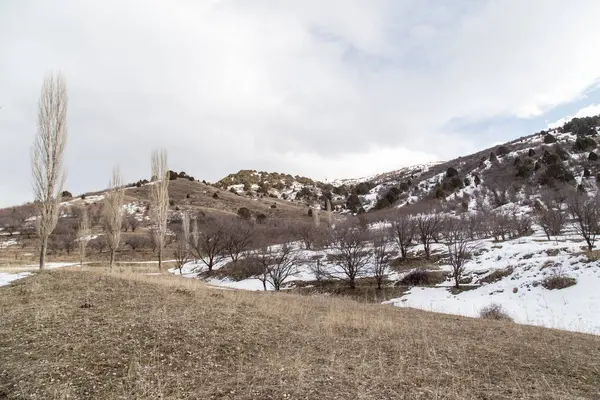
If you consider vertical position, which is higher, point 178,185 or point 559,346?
point 178,185

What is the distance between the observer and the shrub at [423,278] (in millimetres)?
29808

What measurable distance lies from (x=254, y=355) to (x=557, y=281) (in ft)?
78.0

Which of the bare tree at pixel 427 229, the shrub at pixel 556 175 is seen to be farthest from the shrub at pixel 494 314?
the shrub at pixel 556 175

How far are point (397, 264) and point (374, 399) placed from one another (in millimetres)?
33847

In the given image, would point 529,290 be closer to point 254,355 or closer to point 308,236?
point 254,355

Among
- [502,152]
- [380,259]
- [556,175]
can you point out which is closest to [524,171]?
[556,175]

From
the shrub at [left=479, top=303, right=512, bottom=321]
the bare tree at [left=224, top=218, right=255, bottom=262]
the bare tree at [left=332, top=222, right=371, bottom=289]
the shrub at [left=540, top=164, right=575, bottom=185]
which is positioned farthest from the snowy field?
the shrub at [left=540, top=164, right=575, bottom=185]

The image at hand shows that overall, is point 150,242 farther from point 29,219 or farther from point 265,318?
point 265,318

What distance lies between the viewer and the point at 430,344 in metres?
8.07

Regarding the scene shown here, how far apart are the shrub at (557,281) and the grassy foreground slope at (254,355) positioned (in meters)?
15.1

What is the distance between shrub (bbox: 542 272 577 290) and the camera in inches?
850

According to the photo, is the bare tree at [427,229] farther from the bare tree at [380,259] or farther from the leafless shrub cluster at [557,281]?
the leafless shrub cluster at [557,281]

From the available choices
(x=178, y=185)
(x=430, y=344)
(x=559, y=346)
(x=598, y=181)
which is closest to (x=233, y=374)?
(x=430, y=344)

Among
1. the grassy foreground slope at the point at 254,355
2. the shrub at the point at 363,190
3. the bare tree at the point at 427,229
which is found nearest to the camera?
the grassy foreground slope at the point at 254,355
